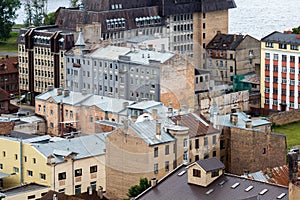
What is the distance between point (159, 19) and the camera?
193 feet

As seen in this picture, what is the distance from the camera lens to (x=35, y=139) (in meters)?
37.4

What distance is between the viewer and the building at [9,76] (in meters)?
56.3

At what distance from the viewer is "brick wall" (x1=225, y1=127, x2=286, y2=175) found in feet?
119

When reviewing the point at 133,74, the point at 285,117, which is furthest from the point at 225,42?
the point at 133,74

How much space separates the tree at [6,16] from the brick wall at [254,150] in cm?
3710

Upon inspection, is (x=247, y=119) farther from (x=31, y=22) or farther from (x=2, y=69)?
(x=31, y=22)

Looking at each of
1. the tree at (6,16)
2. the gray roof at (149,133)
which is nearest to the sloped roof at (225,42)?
the tree at (6,16)

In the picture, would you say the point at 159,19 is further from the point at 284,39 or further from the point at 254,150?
the point at 254,150

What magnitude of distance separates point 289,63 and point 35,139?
17.7 m

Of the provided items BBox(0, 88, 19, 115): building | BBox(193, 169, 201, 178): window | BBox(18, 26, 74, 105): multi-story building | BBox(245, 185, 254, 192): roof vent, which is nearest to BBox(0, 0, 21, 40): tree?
BBox(18, 26, 74, 105): multi-story building

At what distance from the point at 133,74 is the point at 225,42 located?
11931 millimetres

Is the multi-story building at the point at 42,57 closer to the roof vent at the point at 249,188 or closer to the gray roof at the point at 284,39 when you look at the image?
the gray roof at the point at 284,39

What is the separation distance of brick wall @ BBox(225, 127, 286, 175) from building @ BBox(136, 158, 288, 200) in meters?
6.18

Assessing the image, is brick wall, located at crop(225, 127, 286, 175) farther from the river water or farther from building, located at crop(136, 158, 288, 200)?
the river water
